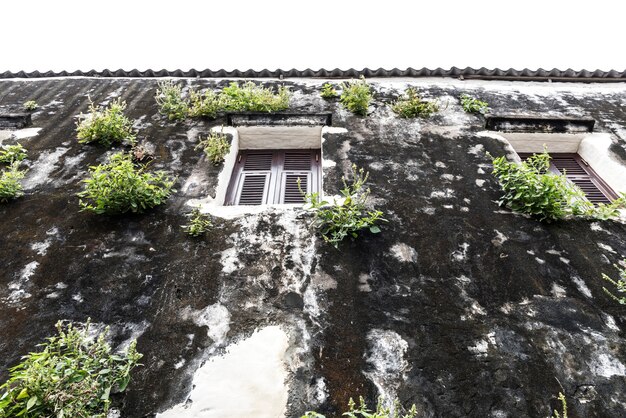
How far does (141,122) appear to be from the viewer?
5945 mm

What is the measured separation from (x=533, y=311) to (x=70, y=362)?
3.39m

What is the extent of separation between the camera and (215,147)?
16.6 feet

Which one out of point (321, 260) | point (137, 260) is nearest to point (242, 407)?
point (321, 260)

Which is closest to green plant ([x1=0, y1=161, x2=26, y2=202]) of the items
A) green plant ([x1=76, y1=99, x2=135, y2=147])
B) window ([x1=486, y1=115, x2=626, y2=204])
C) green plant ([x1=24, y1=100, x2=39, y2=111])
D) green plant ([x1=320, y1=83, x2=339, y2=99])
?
green plant ([x1=76, y1=99, x2=135, y2=147])

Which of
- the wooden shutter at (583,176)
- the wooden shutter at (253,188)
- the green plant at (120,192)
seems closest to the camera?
the green plant at (120,192)

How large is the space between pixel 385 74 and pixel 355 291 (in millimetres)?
5100

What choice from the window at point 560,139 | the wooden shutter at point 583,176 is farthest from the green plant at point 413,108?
the wooden shutter at point 583,176

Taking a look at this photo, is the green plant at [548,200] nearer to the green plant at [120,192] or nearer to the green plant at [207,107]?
the green plant at [120,192]

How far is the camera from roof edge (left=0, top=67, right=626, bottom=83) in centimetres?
734

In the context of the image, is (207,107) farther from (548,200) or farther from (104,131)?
(548,200)

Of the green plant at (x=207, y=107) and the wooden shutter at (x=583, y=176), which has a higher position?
the green plant at (x=207, y=107)

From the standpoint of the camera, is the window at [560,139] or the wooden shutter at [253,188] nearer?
the wooden shutter at [253,188]

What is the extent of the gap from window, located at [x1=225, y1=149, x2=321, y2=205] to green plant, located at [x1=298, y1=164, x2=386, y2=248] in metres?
0.76

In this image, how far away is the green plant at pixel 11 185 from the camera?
4.38 meters
